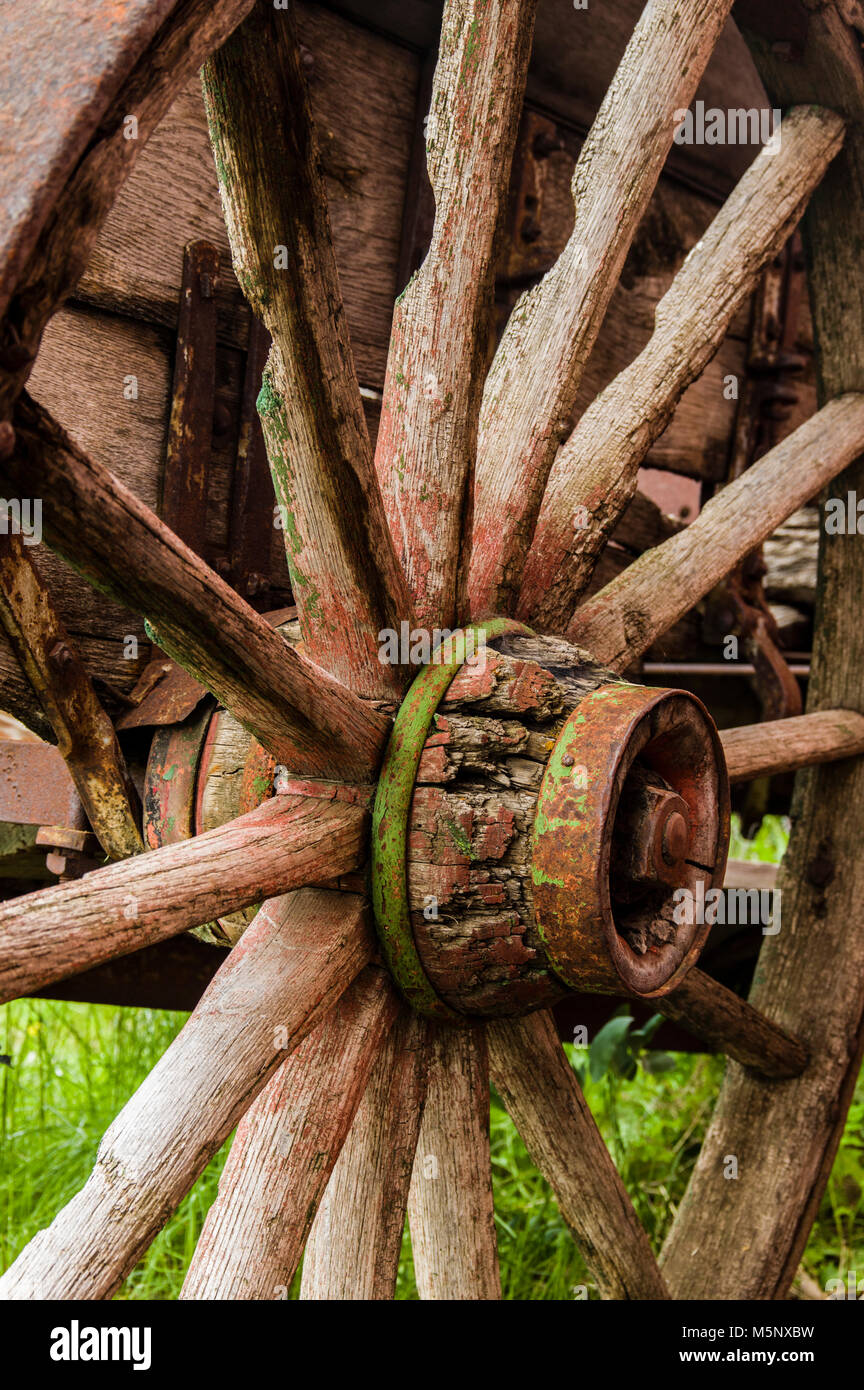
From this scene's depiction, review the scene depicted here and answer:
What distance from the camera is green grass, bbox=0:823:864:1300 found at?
2.26 meters

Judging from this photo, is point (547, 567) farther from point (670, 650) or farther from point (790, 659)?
point (790, 659)

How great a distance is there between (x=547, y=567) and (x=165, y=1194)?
0.84 metres

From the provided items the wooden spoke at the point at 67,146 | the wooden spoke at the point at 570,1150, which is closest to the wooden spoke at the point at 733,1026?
the wooden spoke at the point at 570,1150

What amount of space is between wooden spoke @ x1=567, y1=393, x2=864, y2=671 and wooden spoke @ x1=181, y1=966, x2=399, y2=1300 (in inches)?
22.1

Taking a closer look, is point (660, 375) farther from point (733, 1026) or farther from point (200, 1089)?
point (200, 1089)

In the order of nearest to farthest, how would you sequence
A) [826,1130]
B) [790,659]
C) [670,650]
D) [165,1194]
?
[165,1194] < [826,1130] < [670,650] < [790,659]

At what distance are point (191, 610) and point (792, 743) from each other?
3.77ft

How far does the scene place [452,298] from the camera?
4.27 ft

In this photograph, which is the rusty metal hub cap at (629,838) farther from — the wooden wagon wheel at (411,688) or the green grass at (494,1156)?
the green grass at (494,1156)

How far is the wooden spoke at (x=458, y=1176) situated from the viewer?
1.45 meters

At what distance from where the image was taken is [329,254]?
1143 mm

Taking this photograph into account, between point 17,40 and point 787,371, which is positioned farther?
point 787,371

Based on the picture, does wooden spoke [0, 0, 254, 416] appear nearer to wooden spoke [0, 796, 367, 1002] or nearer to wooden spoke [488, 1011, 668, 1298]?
wooden spoke [0, 796, 367, 1002]

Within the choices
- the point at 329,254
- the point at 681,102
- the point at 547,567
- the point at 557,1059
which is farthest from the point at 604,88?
the point at 557,1059
